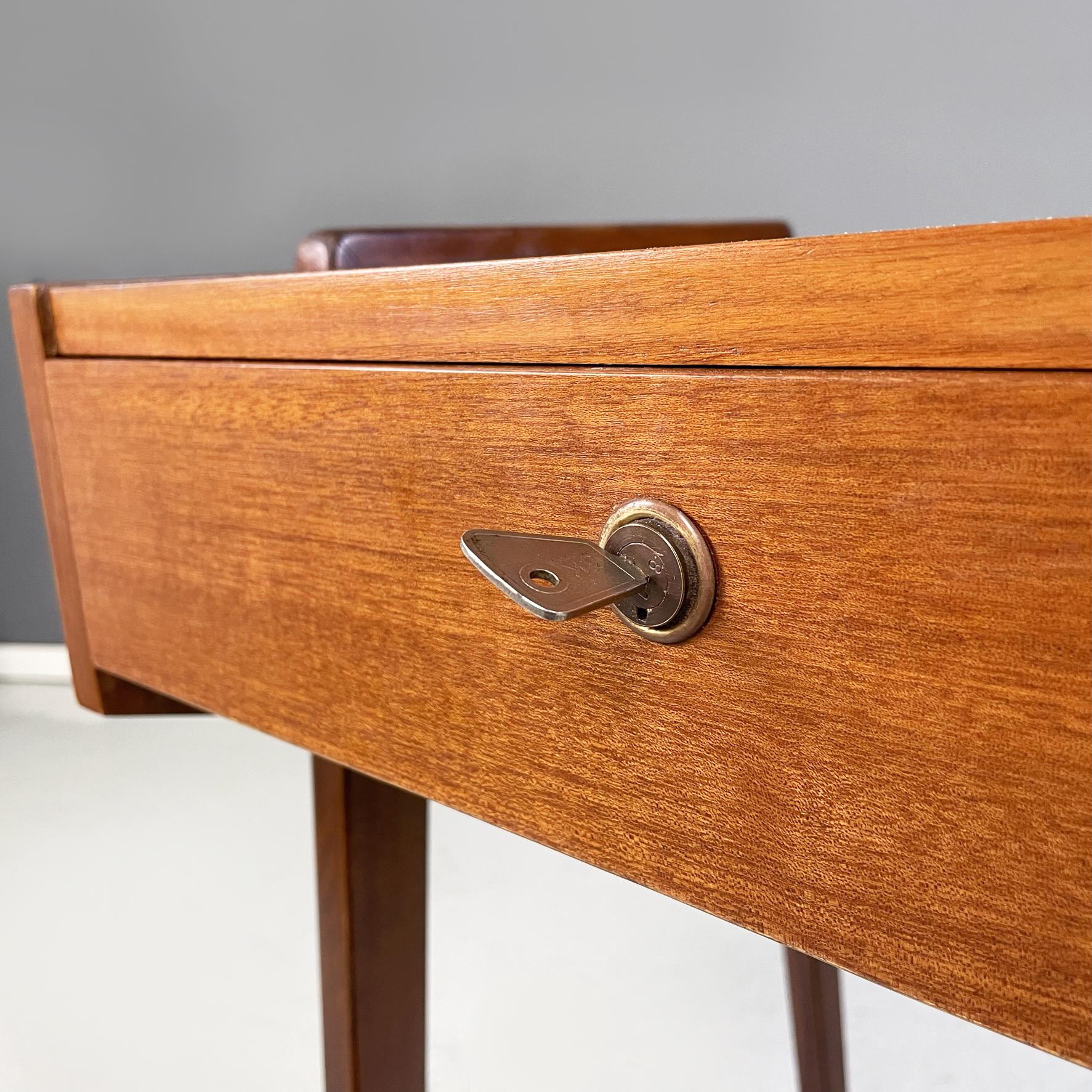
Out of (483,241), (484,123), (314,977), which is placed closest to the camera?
(483,241)

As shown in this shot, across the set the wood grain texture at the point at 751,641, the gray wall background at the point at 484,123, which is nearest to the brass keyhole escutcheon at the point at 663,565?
the wood grain texture at the point at 751,641

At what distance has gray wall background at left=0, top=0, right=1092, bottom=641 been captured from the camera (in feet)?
5.79

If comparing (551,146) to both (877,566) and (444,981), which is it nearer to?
(444,981)

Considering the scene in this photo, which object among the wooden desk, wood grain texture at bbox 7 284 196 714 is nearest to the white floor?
wood grain texture at bbox 7 284 196 714

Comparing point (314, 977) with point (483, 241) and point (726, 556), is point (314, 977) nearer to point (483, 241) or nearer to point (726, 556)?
point (483, 241)

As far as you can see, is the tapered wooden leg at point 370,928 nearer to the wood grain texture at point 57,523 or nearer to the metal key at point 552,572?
the wood grain texture at point 57,523

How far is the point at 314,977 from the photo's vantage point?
1.22 m

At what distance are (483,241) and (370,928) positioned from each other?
19.5 inches

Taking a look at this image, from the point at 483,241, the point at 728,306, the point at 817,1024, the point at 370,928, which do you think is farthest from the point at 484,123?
the point at 728,306

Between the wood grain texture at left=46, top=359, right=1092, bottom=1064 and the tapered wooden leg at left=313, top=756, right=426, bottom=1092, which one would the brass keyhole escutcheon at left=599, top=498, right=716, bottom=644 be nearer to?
the wood grain texture at left=46, top=359, right=1092, bottom=1064

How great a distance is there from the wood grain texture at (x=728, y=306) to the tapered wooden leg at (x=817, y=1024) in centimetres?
65

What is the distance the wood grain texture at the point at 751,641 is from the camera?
0.24 metres

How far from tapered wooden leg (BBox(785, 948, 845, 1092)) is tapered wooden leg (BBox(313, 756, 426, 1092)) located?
39 centimetres

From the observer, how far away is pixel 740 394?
0.27 metres
